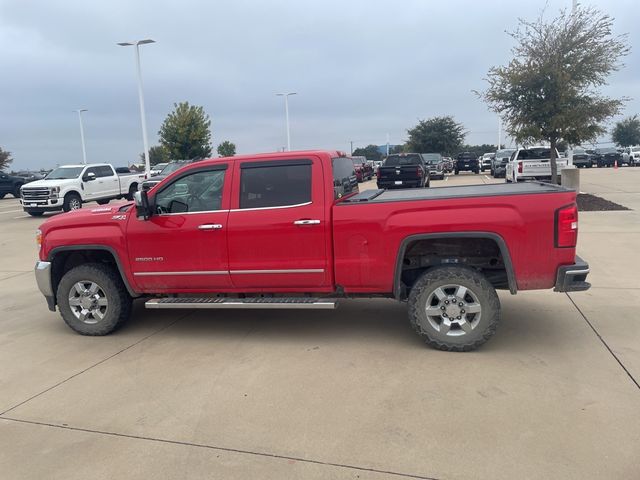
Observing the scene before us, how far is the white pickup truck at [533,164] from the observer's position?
750 inches

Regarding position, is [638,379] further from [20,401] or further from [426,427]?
[20,401]

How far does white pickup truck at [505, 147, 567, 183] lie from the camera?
19062 mm

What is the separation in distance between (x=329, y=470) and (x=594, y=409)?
198cm

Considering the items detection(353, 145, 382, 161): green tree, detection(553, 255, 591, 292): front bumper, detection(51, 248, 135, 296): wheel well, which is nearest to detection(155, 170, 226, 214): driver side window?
detection(51, 248, 135, 296): wheel well

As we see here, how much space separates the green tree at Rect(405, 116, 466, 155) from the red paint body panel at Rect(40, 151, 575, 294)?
53525mm

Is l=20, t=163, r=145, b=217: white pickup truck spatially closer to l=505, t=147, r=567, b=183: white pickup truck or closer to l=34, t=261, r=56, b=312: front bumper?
l=34, t=261, r=56, b=312: front bumper

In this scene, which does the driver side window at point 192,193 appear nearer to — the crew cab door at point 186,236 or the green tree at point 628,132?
the crew cab door at point 186,236

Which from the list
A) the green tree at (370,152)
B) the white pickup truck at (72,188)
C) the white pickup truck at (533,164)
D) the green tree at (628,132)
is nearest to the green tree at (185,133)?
the white pickup truck at (72,188)

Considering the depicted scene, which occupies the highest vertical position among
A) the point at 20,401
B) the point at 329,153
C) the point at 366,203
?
the point at 329,153

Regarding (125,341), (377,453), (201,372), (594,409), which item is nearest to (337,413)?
(377,453)

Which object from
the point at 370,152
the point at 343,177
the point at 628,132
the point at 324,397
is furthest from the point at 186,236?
the point at 370,152

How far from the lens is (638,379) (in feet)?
13.3

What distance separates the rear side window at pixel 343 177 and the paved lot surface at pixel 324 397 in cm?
149

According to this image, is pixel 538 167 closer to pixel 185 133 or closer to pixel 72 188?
pixel 72 188
